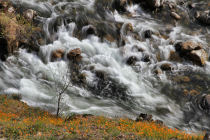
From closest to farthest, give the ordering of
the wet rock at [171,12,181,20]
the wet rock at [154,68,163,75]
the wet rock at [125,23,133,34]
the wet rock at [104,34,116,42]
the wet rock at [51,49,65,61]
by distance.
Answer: the wet rock at [51,49,65,61] → the wet rock at [154,68,163,75] → the wet rock at [104,34,116,42] → the wet rock at [125,23,133,34] → the wet rock at [171,12,181,20]

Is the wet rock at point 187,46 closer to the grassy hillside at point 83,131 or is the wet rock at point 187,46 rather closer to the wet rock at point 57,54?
the wet rock at point 57,54

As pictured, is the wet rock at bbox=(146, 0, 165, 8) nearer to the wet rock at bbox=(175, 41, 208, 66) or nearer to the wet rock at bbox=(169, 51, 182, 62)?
the wet rock at bbox=(175, 41, 208, 66)

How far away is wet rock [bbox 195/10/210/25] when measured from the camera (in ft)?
88.7

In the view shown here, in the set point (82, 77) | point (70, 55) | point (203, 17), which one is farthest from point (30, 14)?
point (203, 17)

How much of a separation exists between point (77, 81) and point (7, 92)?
5200 mm

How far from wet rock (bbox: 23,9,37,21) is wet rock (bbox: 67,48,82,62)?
17.5 ft

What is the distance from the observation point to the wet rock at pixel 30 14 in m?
20.4

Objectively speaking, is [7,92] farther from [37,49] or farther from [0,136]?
[0,136]

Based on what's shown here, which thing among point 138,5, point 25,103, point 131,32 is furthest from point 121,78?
point 138,5

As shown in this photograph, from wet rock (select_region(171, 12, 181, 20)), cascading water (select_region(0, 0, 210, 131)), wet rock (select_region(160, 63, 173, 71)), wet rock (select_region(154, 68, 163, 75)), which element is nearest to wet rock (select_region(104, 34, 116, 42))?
cascading water (select_region(0, 0, 210, 131))

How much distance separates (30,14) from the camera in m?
20.7

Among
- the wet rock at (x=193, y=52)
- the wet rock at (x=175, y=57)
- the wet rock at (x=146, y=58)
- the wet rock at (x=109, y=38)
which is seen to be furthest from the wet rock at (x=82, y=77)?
the wet rock at (x=193, y=52)

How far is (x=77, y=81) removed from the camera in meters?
17.6

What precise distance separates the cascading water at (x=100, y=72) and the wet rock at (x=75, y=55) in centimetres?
51
